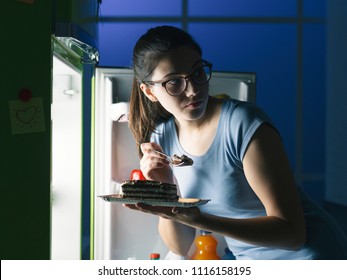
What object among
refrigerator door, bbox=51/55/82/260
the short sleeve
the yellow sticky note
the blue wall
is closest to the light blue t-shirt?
the short sleeve

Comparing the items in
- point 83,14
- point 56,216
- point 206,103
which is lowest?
point 56,216

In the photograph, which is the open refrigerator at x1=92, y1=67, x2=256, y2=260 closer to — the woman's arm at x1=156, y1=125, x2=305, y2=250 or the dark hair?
the dark hair

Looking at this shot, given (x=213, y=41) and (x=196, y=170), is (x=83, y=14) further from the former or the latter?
(x=213, y=41)

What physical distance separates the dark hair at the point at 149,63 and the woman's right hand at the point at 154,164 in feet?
0.26

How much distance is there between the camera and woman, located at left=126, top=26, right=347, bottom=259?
1.61 meters

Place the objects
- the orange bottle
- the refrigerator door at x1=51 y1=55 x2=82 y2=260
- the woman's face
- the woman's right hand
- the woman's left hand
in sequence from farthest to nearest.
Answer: the orange bottle → the refrigerator door at x1=51 y1=55 x2=82 y2=260 → the woman's right hand → the woman's face → the woman's left hand

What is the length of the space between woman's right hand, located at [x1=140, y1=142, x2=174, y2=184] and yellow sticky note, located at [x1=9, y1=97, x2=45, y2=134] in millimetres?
360

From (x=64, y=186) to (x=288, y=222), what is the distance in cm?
113

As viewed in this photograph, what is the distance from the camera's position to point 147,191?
1654 mm

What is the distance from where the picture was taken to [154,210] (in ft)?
5.11

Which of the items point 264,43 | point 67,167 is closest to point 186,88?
point 67,167

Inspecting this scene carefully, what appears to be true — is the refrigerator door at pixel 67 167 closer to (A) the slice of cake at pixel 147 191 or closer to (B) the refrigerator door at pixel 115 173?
(B) the refrigerator door at pixel 115 173

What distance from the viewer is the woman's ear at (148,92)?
1.93 metres

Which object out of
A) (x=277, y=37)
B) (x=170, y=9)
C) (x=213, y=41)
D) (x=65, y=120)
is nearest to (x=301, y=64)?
(x=277, y=37)
